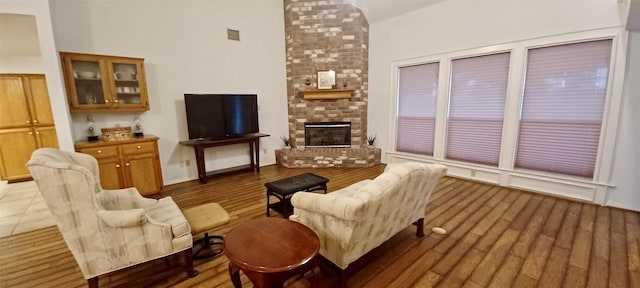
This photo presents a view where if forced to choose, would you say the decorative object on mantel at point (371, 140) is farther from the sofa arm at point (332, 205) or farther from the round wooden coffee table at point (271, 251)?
the round wooden coffee table at point (271, 251)

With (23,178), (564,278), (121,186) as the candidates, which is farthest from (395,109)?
(23,178)

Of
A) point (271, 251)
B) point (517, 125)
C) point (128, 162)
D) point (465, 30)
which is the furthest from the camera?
point (465, 30)

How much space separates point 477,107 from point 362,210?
377 cm

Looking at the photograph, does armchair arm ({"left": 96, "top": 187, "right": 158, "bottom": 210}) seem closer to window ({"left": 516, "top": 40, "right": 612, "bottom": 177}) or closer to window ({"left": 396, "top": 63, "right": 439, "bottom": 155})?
window ({"left": 396, "top": 63, "right": 439, "bottom": 155})

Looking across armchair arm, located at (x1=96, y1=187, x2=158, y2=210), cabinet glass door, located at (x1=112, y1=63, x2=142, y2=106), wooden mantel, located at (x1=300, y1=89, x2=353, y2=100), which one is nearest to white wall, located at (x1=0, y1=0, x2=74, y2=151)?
cabinet glass door, located at (x1=112, y1=63, x2=142, y2=106)

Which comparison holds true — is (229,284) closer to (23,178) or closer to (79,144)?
(79,144)

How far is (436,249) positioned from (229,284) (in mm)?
1849

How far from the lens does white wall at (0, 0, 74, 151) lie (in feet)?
8.86

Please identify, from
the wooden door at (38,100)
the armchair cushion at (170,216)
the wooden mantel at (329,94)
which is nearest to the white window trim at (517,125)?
the wooden mantel at (329,94)

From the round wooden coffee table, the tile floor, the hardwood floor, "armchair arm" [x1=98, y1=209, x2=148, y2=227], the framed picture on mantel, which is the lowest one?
the hardwood floor

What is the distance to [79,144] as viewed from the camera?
3.18m

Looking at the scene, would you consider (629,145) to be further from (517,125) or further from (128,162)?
(128,162)

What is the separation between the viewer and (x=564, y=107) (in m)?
3.45

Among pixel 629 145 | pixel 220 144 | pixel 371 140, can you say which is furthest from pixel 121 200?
pixel 629 145
